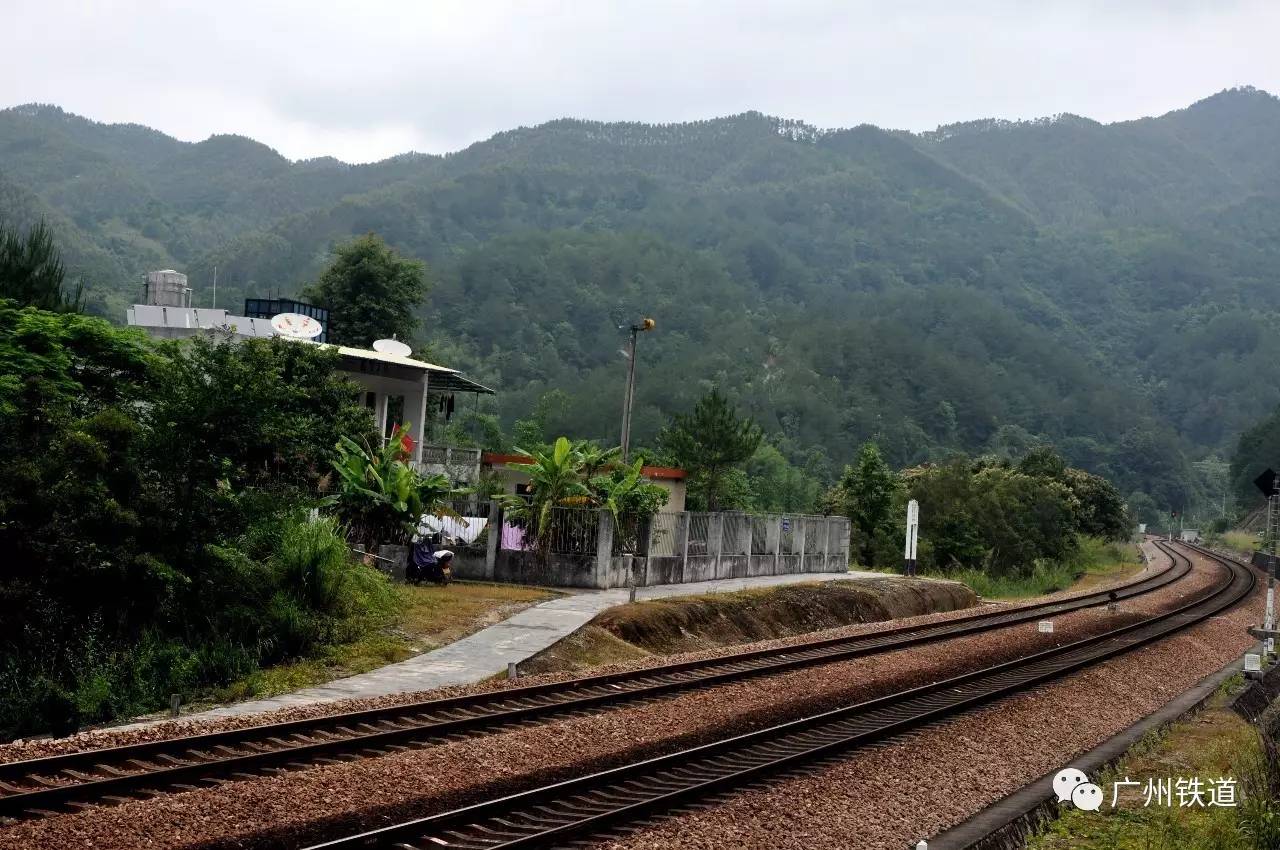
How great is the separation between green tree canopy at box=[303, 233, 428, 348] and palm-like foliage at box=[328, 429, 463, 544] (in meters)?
38.1

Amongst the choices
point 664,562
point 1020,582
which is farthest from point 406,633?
point 1020,582

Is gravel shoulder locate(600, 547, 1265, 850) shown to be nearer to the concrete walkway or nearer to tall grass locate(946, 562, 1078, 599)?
the concrete walkway

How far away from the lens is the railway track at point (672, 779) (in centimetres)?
895

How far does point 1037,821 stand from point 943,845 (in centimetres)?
162

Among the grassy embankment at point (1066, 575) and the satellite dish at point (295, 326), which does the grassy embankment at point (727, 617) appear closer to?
the grassy embankment at point (1066, 575)

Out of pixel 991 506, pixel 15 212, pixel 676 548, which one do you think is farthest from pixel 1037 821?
pixel 15 212

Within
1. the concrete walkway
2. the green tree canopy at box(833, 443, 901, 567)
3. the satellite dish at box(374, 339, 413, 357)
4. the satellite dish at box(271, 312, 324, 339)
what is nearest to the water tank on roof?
the satellite dish at box(374, 339, 413, 357)

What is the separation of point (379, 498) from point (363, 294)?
40.5 m

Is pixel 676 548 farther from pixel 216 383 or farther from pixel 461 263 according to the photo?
pixel 461 263

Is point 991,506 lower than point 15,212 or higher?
lower

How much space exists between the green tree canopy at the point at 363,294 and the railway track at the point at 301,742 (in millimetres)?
47191

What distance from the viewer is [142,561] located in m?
17.0

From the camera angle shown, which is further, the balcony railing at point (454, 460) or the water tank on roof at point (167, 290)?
the water tank on roof at point (167, 290)

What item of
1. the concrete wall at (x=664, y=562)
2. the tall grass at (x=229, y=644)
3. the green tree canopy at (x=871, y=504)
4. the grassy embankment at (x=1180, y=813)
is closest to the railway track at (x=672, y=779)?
the grassy embankment at (x=1180, y=813)
